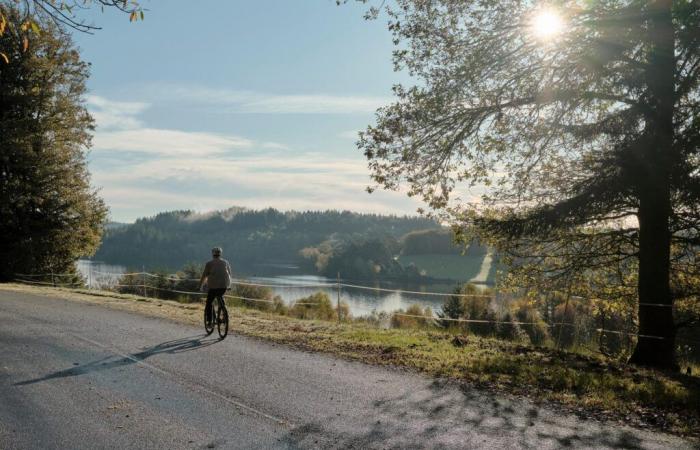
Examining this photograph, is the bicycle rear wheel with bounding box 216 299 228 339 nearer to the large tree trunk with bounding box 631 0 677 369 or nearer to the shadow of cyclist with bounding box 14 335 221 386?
the shadow of cyclist with bounding box 14 335 221 386

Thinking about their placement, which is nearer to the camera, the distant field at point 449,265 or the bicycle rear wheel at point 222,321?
the bicycle rear wheel at point 222,321

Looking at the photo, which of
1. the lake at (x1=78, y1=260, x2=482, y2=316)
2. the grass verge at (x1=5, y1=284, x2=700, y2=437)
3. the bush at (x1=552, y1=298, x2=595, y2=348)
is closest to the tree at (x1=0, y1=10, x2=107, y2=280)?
the lake at (x1=78, y1=260, x2=482, y2=316)

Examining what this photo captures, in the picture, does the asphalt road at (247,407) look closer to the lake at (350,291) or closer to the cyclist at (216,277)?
the cyclist at (216,277)

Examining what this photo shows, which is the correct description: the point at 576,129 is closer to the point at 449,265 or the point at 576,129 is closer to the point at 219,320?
the point at 219,320

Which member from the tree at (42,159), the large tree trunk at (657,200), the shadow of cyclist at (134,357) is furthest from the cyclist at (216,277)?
the tree at (42,159)

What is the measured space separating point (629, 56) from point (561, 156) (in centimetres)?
259

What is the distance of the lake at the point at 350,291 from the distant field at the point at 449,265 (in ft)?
35.5

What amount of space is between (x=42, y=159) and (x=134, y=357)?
88.1 ft

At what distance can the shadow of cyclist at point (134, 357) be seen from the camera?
27.8 feet

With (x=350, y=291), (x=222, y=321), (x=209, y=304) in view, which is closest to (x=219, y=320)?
(x=222, y=321)

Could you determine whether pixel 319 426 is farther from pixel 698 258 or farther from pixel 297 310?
pixel 297 310

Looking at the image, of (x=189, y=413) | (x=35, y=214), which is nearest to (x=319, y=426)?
(x=189, y=413)

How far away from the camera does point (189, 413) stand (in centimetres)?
657

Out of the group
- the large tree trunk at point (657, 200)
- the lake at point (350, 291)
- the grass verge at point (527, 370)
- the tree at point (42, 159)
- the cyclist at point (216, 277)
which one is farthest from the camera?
the lake at point (350, 291)
